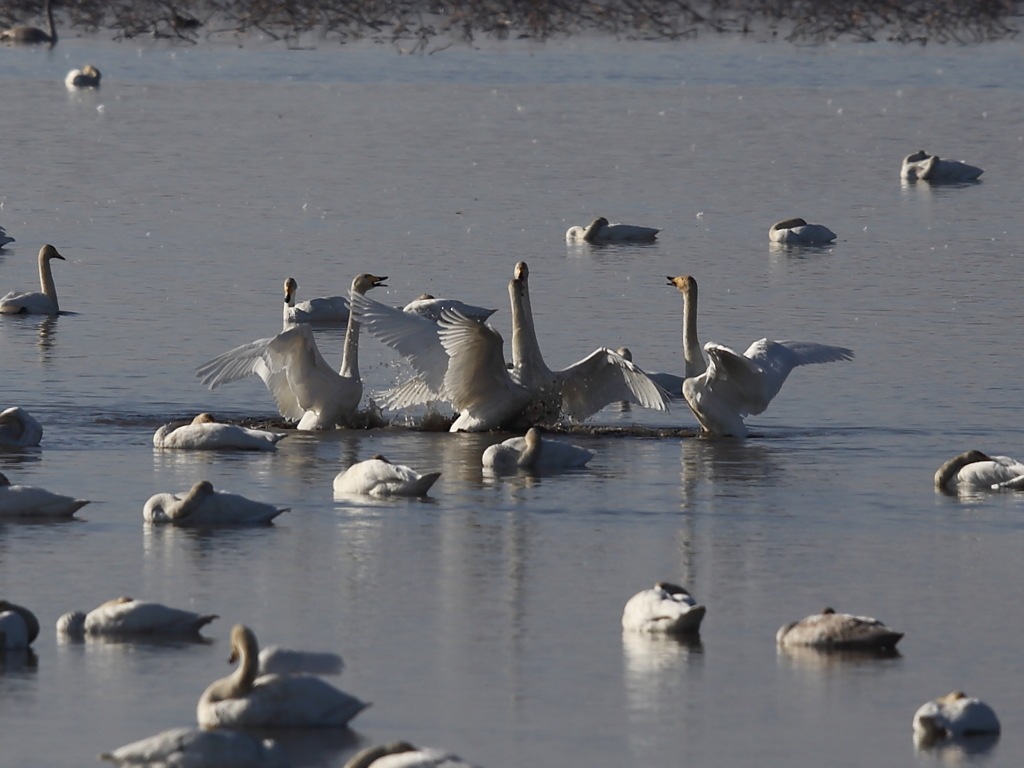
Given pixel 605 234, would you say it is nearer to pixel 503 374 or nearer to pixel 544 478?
pixel 503 374

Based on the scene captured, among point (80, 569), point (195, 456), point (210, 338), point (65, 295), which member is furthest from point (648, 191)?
point (80, 569)

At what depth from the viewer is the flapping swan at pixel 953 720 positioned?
25.1 feet

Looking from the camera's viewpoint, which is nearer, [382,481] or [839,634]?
[839,634]

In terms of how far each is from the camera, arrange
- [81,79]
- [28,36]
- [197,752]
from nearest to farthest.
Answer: [197,752] < [81,79] < [28,36]

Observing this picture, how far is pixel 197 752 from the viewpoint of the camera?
23.2 feet

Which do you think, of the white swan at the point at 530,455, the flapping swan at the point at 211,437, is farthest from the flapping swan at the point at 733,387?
the flapping swan at the point at 211,437

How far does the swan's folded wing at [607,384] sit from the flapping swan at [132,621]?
639 centimetres

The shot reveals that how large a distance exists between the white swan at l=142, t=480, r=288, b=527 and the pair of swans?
3.60m

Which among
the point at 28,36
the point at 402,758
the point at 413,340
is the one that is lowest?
the point at 402,758

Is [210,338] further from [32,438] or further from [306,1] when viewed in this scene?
[306,1]

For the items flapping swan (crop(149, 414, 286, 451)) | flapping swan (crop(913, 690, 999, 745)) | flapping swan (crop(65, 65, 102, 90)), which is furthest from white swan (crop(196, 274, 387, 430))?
flapping swan (crop(65, 65, 102, 90))

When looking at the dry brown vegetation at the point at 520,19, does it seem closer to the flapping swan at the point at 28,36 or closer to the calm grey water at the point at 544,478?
the flapping swan at the point at 28,36

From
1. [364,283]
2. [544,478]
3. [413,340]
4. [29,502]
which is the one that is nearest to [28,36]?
[364,283]

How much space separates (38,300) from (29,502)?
8.89 meters
